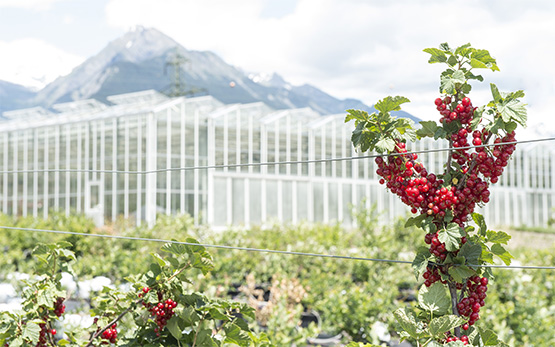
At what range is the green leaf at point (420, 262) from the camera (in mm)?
1402

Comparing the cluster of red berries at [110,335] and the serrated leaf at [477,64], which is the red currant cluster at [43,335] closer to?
the cluster of red berries at [110,335]

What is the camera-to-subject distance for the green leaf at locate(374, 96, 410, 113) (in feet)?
4.83

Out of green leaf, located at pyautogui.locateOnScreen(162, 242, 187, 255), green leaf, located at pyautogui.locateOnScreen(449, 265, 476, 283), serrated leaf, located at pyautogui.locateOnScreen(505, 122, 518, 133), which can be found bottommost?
green leaf, located at pyautogui.locateOnScreen(449, 265, 476, 283)

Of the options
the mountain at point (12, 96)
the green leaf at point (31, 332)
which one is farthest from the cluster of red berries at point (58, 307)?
the mountain at point (12, 96)

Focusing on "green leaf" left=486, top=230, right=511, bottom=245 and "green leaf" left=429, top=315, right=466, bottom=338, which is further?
"green leaf" left=486, top=230, right=511, bottom=245

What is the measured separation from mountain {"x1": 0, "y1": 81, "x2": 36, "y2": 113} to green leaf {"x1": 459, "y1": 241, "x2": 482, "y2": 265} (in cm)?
8945

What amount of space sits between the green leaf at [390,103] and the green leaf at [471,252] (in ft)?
1.31

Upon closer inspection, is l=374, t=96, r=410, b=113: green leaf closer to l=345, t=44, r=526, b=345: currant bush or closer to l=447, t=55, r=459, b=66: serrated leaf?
l=345, t=44, r=526, b=345: currant bush

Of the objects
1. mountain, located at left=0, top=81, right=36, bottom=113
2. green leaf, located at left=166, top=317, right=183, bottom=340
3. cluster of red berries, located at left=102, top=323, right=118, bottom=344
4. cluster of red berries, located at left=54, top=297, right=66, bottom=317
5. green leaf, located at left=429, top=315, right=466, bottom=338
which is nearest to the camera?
green leaf, located at left=429, top=315, right=466, bottom=338

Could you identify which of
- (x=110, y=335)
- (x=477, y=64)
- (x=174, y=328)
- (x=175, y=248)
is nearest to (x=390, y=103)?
(x=477, y=64)

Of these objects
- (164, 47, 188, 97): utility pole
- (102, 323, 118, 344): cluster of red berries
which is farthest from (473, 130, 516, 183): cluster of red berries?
(164, 47, 188, 97): utility pole

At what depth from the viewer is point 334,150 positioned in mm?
19172

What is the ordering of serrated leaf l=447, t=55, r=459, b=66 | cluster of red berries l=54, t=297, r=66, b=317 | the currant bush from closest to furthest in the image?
the currant bush < serrated leaf l=447, t=55, r=459, b=66 < cluster of red berries l=54, t=297, r=66, b=317

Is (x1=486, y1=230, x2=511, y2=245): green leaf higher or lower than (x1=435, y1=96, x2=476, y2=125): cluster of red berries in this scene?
lower
